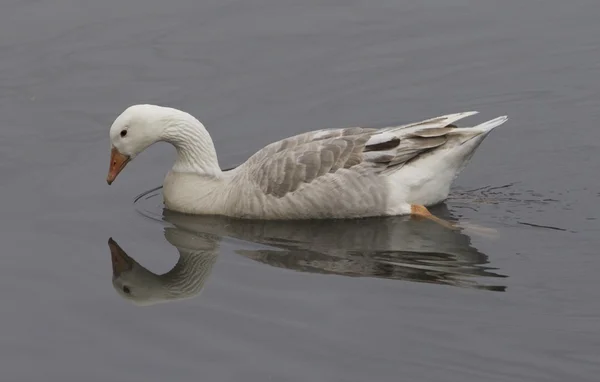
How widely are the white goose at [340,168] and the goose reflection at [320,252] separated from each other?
0.15 meters

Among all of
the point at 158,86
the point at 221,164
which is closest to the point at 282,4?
the point at 158,86

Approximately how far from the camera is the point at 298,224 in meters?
12.5

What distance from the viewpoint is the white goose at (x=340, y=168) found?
41.1 feet

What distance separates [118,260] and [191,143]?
1.85 meters

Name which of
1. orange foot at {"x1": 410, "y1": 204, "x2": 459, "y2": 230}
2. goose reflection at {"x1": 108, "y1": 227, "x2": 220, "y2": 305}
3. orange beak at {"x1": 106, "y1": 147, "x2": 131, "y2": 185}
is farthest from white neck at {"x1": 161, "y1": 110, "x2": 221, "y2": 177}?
orange foot at {"x1": 410, "y1": 204, "x2": 459, "y2": 230}

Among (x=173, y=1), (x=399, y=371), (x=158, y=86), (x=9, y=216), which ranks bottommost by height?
(x=399, y=371)

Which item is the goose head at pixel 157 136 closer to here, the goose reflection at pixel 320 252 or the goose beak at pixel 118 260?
the goose reflection at pixel 320 252

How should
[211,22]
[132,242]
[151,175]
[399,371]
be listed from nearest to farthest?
1. [399,371]
2. [132,242]
3. [151,175]
4. [211,22]

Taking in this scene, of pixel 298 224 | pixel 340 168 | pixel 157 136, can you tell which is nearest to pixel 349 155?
pixel 340 168

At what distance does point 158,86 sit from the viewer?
15867 millimetres

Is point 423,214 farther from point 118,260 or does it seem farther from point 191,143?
point 118,260

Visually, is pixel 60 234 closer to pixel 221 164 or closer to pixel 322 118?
pixel 221 164

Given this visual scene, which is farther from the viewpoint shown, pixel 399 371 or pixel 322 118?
pixel 322 118

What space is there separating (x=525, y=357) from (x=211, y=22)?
972cm
